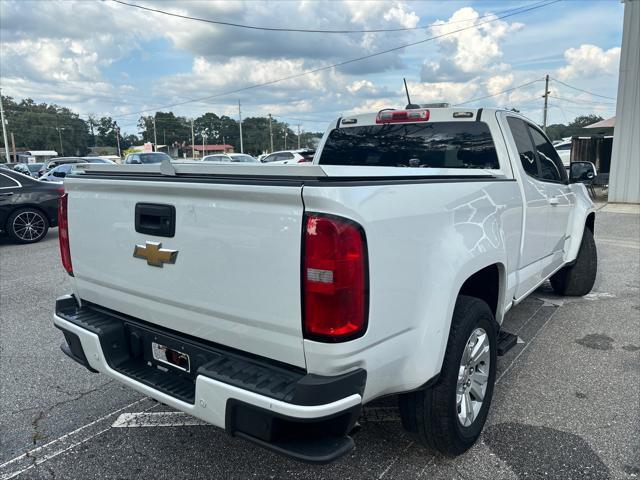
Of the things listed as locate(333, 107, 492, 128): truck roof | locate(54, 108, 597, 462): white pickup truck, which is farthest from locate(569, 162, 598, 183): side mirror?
locate(54, 108, 597, 462): white pickup truck

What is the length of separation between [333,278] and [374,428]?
1.55 meters

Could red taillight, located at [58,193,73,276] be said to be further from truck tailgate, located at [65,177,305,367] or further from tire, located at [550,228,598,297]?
tire, located at [550,228,598,297]

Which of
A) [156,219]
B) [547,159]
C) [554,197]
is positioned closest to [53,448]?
[156,219]

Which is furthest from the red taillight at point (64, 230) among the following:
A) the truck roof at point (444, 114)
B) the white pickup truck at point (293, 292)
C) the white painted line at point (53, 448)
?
the truck roof at point (444, 114)

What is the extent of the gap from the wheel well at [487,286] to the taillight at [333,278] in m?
1.32

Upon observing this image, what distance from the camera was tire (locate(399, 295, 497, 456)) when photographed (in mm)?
2414

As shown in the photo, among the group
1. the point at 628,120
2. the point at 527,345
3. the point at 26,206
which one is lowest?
the point at 527,345

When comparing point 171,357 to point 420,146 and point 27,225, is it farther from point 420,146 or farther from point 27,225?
point 27,225

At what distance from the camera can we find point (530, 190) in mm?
3561

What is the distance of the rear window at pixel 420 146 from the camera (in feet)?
11.8

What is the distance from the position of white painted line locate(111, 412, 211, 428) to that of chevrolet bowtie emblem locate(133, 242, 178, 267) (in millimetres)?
1199

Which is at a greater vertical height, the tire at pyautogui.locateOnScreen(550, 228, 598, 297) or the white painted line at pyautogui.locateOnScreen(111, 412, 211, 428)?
the tire at pyautogui.locateOnScreen(550, 228, 598, 297)

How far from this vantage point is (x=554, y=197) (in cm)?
414

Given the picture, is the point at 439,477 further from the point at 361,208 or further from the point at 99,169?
the point at 99,169
